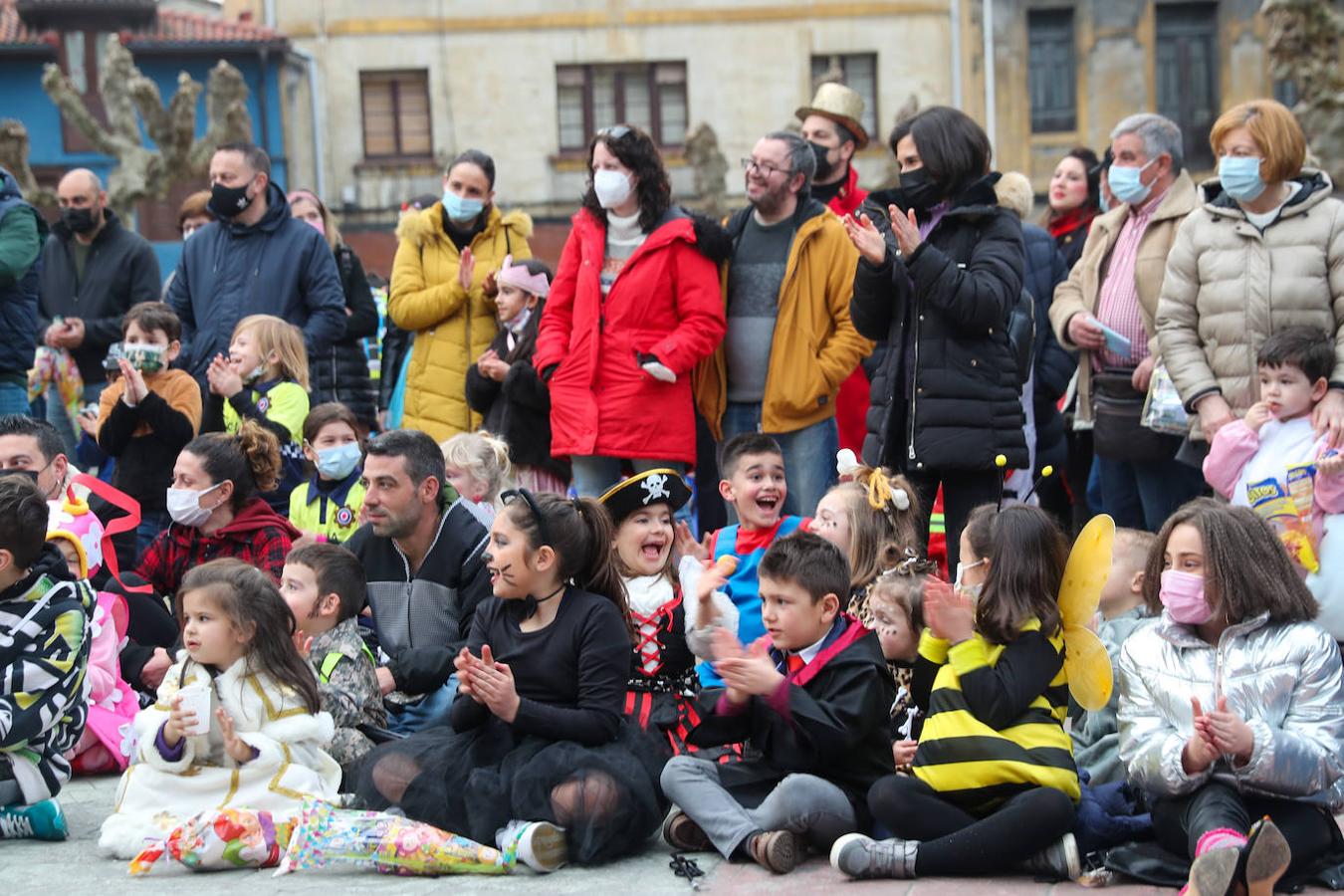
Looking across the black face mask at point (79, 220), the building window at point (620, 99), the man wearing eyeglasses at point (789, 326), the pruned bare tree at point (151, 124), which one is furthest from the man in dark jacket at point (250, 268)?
the building window at point (620, 99)

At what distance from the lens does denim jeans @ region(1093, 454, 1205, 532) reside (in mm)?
7883

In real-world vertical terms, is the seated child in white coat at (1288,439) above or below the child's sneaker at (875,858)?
above

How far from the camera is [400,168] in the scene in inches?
1289

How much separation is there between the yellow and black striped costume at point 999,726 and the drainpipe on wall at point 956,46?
1140 inches

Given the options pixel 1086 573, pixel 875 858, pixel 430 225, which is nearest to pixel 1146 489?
pixel 1086 573

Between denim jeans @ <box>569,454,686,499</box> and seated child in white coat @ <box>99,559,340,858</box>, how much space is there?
7.74ft

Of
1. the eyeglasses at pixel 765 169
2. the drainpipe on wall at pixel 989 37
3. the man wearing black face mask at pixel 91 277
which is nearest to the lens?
the eyeglasses at pixel 765 169

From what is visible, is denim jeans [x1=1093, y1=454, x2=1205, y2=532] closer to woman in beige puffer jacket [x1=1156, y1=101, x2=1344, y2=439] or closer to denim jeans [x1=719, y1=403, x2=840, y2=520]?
woman in beige puffer jacket [x1=1156, y1=101, x2=1344, y2=439]

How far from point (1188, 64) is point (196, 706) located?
3067cm

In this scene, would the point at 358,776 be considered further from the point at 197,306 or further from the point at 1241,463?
the point at 197,306

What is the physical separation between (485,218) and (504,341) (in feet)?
2.47

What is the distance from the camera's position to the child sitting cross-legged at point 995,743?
495cm

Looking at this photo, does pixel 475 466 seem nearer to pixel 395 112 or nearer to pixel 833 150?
pixel 833 150

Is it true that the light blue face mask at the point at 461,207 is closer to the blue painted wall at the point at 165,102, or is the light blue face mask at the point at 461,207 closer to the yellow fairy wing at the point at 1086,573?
the yellow fairy wing at the point at 1086,573
